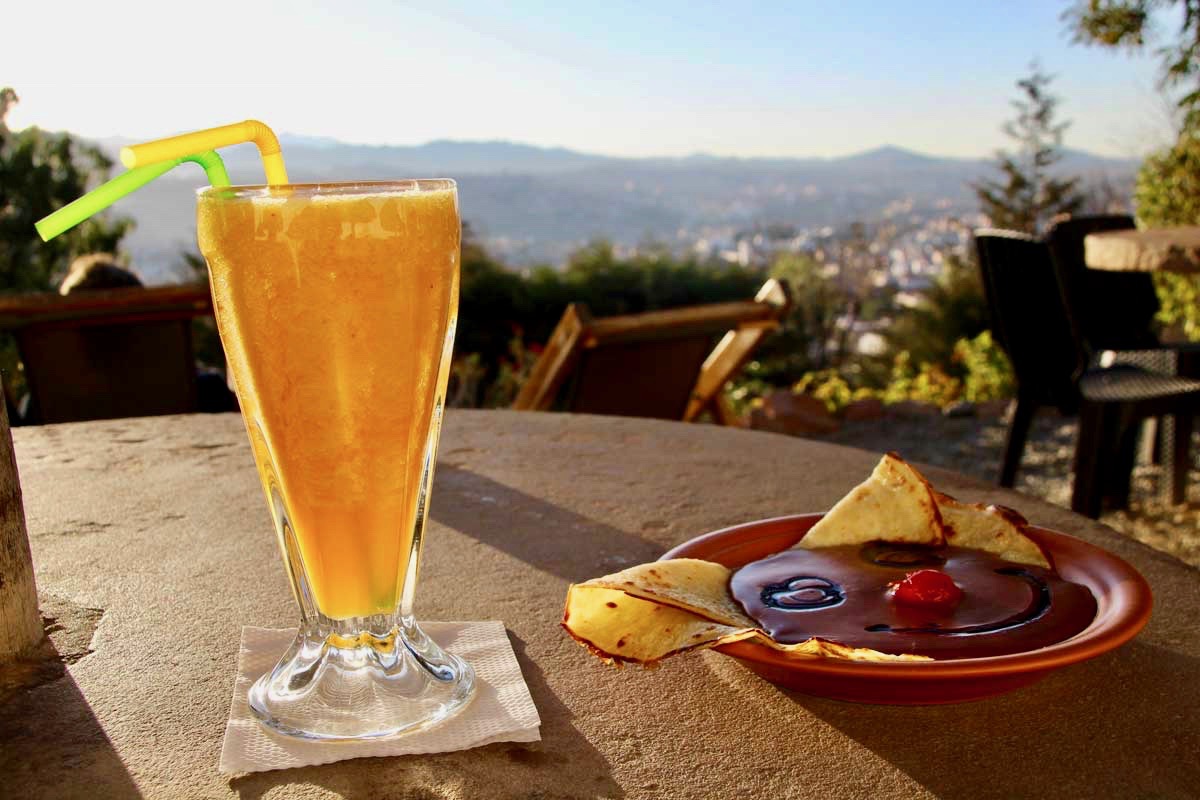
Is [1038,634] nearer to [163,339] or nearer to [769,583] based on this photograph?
[769,583]

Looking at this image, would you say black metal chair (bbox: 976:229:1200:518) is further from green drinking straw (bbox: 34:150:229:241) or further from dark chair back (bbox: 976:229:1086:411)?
green drinking straw (bbox: 34:150:229:241)

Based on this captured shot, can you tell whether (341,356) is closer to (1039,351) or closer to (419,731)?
(419,731)

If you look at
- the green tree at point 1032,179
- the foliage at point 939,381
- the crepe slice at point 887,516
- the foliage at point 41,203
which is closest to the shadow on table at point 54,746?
the crepe slice at point 887,516

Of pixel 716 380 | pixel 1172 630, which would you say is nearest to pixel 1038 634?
pixel 1172 630

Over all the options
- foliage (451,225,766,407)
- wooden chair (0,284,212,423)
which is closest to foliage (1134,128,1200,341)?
foliage (451,225,766,407)

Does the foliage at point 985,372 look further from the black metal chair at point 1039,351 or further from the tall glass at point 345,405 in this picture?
the tall glass at point 345,405
